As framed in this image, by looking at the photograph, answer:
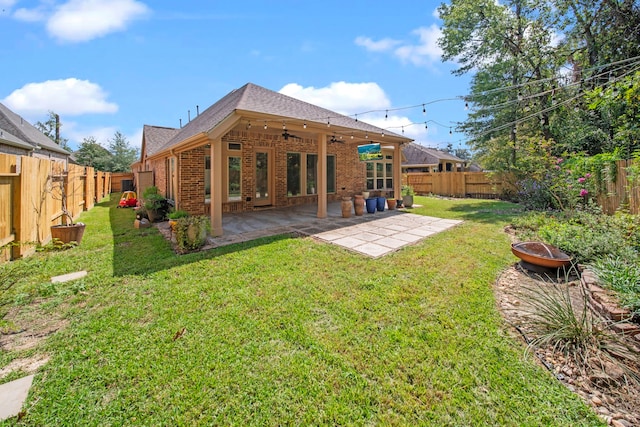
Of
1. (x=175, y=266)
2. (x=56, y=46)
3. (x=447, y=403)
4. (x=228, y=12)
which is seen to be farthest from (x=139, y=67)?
(x=447, y=403)

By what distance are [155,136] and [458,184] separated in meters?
20.3

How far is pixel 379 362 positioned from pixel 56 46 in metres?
14.4

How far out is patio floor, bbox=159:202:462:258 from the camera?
20.5ft

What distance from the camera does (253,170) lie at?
10.8 metres

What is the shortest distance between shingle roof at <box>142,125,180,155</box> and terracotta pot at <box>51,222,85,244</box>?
10953mm

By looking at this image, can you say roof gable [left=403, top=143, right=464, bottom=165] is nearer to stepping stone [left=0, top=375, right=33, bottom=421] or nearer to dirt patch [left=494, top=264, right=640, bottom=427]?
dirt patch [left=494, top=264, right=640, bottom=427]

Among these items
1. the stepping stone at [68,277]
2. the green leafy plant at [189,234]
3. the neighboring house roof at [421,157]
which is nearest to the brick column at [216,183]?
the green leafy plant at [189,234]

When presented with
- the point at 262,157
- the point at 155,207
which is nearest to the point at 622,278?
the point at 262,157

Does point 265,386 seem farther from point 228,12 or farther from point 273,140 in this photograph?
point 273,140

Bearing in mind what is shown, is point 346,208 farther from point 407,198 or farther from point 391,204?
point 407,198

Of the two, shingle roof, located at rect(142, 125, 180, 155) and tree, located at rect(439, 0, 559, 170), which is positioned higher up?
tree, located at rect(439, 0, 559, 170)

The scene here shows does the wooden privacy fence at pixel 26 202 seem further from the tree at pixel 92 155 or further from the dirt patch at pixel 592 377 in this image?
the tree at pixel 92 155

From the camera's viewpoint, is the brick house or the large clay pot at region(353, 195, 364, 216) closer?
the brick house

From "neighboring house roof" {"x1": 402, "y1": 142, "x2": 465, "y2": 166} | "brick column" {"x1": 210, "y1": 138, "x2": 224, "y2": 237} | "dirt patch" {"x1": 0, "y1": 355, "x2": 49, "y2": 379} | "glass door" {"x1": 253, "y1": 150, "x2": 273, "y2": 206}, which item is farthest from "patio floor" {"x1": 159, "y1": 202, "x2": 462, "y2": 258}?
"neighboring house roof" {"x1": 402, "y1": 142, "x2": 465, "y2": 166}
